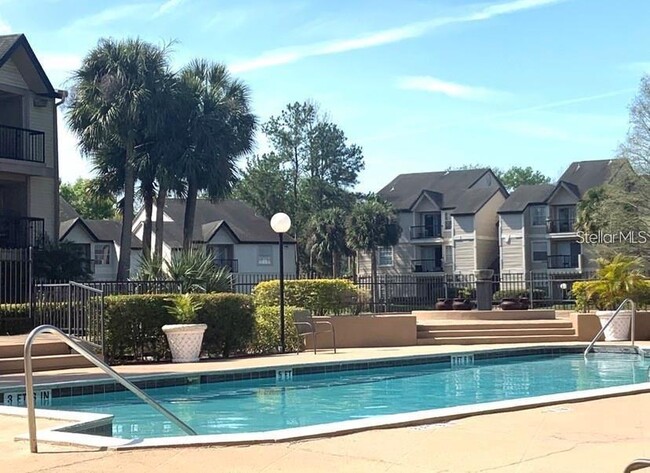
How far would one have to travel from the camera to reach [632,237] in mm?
40656

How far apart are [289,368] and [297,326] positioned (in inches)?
142

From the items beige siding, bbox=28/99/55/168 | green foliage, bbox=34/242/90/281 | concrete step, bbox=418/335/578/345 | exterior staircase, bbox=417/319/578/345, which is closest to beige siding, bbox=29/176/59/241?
beige siding, bbox=28/99/55/168

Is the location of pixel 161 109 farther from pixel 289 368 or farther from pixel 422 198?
pixel 422 198

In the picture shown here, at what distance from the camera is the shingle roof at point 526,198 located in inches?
2186

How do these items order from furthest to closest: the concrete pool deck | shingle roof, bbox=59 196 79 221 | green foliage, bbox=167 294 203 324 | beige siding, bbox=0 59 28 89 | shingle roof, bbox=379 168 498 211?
shingle roof, bbox=379 168 498 211 → shingle roof, bbox=59 196 79 221 → beige siding, bbox=0 59 28 89 → green foliage, bbox=167 294 203 324 → the concrete pool deck

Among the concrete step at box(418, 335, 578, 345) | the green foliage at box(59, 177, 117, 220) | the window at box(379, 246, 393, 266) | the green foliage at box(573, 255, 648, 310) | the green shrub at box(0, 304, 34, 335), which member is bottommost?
the concrete step at box(418, 335, 578, 345)

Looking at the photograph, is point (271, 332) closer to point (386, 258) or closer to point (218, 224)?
point (218, 224)

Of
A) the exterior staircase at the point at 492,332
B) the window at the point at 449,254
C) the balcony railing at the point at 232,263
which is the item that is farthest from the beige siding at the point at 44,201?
the window at the point at 449,254

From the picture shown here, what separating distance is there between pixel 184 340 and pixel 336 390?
3.53 m

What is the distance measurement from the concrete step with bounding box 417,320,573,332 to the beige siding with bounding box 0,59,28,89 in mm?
14504

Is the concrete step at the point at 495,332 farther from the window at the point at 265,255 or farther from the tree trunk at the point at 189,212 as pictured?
the window at the point at 265,255

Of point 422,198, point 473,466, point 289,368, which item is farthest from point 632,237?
point 473,466

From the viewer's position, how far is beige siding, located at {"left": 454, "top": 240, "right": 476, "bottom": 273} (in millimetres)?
57375

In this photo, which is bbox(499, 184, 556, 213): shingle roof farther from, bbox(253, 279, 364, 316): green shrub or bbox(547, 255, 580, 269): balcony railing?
bbox(253, 279, 364, 316): green shrub
